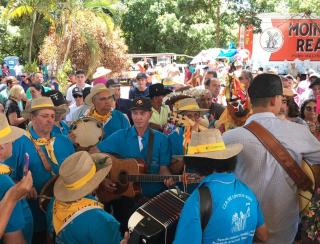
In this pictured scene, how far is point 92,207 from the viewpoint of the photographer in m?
2.87

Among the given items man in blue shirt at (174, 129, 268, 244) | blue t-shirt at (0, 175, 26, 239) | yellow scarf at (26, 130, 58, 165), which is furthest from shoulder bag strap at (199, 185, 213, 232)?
yellow scarf at (26, 130, 58, 165)

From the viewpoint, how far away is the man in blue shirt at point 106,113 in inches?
239

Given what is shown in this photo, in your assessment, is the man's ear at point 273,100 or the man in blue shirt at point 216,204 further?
the man's ear at point 273,100

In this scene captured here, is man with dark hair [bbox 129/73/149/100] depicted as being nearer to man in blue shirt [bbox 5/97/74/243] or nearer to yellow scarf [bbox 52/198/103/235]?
man in blue shirt [bbox 5/97/74/243]

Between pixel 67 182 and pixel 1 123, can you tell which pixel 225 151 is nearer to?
pixel 67 182

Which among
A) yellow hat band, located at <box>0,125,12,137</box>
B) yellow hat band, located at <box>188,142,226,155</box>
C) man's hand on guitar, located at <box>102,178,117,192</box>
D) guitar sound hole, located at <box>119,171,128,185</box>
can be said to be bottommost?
man's hand on guitar, located at <box>102,178,117,192</box>

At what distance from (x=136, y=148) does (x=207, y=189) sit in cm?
250

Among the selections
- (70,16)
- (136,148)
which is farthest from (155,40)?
(136,148)

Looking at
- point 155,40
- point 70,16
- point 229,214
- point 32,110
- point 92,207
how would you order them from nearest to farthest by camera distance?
point 229,214 < point 92,207 < point 32,110 < point 70,16 < point 155,40

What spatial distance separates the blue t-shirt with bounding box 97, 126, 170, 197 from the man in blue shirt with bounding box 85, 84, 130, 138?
43.3 inches

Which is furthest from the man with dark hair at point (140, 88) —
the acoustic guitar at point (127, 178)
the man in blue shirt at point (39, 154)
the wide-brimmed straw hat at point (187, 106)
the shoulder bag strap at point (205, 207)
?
the shoulder bag strap at point (205, 207)

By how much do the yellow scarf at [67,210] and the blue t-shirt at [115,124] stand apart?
304cm

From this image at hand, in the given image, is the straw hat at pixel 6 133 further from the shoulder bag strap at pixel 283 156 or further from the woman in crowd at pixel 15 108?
the woman in crowd at pixel 15 108

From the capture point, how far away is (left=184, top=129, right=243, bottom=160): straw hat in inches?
99.0
